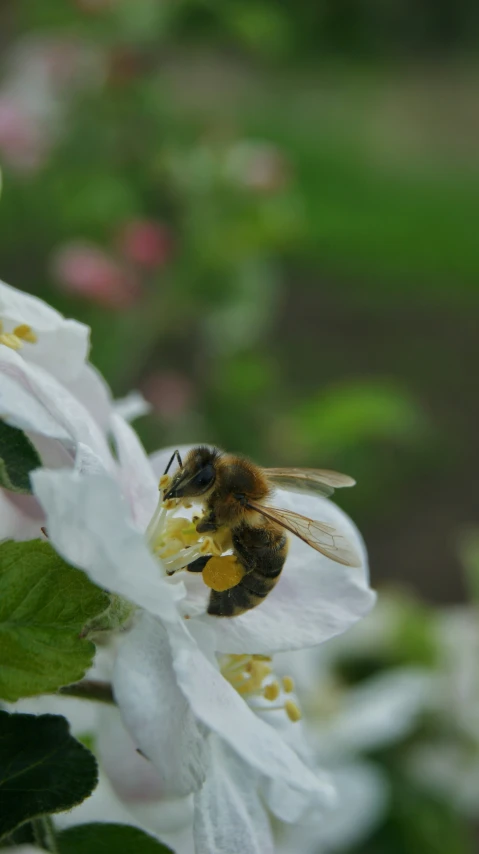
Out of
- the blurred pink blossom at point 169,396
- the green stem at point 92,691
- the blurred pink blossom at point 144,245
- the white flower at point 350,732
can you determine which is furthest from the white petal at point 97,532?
the blurred pink blossom at point 169,396

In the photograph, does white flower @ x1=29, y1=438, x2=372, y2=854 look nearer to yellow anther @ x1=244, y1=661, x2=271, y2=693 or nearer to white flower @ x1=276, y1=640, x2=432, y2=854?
yellow anther @ x1=244, y1=661, x2=271, y2=693

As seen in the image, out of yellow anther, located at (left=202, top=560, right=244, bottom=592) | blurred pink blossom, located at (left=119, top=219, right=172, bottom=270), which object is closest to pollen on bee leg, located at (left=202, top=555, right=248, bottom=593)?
yellow anther, located at (left=202, top=560, right=244, bottom=592)

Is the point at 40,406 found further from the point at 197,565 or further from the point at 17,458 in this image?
the point at 197,565

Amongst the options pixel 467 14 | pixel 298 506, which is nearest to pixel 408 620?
pixel 298 506

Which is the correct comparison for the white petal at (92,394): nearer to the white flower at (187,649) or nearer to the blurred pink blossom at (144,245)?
the white flower at (187,649)

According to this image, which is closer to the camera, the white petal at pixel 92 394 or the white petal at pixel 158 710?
the white petal at pixel 158 710

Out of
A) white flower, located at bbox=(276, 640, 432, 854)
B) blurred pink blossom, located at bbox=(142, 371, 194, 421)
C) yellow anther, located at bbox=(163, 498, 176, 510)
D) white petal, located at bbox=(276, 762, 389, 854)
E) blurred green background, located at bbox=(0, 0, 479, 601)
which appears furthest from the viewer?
blurred pink blossom, located at bbox=(142, 371, 194, 421)

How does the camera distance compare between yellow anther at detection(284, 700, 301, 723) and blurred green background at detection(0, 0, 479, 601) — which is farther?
blurred green background at detection(0, 0, 479, 601)
